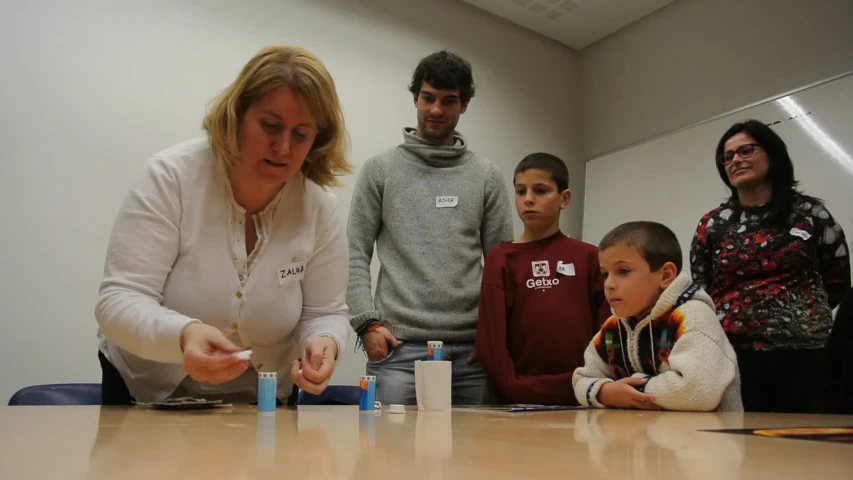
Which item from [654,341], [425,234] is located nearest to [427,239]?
[425,234]

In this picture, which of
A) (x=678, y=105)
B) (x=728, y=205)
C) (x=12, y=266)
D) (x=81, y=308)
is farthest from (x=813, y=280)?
(x=12, y=266)

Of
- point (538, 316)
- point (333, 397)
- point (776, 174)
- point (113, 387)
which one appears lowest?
point (333, 397)

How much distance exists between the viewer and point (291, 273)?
1373 millimetres

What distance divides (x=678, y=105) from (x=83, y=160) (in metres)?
3.22

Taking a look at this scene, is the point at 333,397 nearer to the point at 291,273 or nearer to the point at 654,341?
the point at 291,273

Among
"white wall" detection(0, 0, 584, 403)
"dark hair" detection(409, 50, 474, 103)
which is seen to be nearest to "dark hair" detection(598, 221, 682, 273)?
"dark hair" detection(409, 50, 474, 103)

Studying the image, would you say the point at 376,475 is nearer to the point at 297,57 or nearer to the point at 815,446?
the point at 815,446

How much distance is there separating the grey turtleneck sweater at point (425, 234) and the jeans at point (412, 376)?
0.18 ft

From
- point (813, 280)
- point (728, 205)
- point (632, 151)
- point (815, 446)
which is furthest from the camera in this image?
point (632, 151)

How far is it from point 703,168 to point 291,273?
2915 mm

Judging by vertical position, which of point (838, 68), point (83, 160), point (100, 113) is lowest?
point (83, 160)

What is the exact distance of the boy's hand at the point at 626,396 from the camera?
4.74ft

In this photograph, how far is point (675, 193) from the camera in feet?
12.2

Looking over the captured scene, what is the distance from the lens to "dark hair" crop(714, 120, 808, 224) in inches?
84.8
